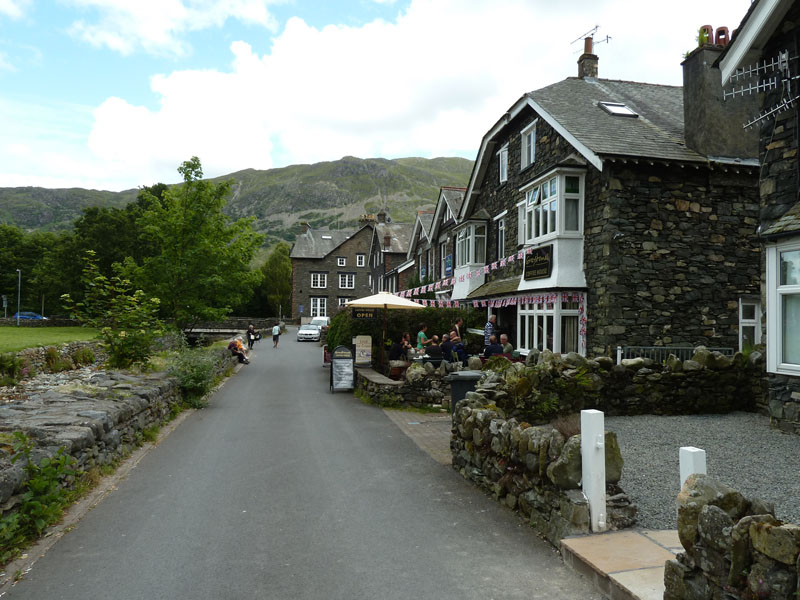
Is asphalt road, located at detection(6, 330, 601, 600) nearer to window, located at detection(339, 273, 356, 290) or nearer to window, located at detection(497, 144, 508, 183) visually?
window, located at detection(497, 144, 508, 183)

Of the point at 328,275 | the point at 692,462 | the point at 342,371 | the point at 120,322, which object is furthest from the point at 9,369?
the point at 328,275

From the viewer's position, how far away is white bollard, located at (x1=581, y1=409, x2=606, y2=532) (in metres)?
5.12

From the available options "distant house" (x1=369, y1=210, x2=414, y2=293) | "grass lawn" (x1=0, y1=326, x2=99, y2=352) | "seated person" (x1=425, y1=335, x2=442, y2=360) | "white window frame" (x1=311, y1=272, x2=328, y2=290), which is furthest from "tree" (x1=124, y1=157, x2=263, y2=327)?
"white window frame" (x1=311, y1=272, x2=328, y2=290)

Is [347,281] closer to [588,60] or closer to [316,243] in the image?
[316,243]

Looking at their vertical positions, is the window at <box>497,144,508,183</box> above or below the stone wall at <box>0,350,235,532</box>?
above

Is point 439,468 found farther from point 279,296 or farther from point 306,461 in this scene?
point 279,296

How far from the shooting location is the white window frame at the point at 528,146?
745 inches

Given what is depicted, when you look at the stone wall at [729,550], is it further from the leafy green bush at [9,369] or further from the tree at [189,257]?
the tree at [189,257]

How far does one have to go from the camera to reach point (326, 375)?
22672 mm

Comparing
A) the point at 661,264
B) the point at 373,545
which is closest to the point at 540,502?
the point at 373,545

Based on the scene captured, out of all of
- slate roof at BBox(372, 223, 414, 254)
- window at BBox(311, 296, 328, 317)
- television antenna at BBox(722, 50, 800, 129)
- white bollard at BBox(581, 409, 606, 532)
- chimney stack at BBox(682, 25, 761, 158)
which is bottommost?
white bollard at BBox(581, 409, 606, 532)

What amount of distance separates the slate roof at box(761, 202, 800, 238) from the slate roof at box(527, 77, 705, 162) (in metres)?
5.63

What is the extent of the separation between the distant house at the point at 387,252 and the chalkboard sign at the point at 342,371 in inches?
1453

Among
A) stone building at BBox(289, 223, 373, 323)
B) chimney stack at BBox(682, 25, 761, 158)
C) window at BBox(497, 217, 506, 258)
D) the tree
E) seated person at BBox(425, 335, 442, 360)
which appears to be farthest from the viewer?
stone building at BBox(289, 223, 373, 323)
